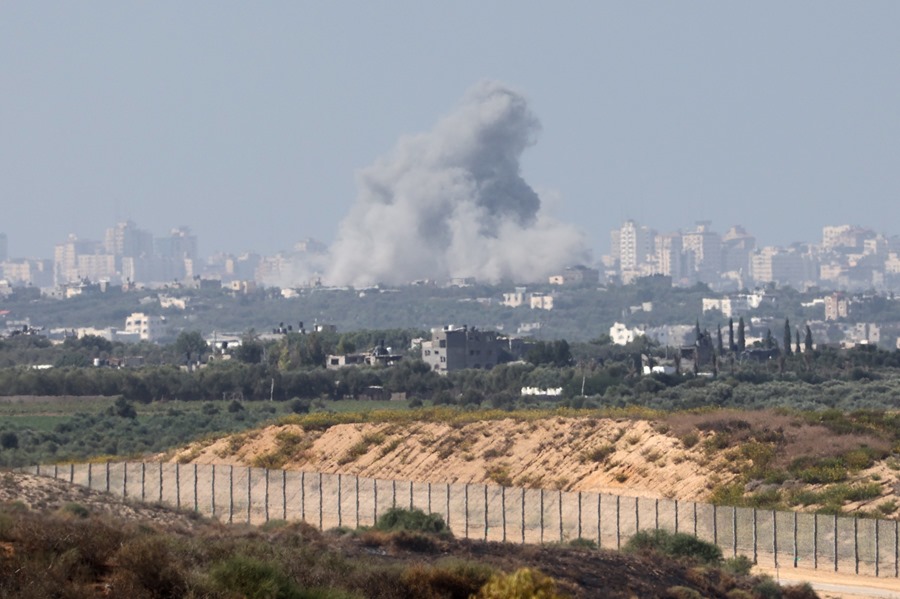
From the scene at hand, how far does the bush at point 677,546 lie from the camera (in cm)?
2419

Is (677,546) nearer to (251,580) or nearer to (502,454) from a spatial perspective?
(251,580)

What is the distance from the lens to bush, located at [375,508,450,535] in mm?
25156

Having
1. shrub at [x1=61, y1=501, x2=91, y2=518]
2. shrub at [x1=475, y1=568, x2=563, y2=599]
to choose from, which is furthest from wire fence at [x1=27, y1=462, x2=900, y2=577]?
shrub at [x1=475, y1=568, x2=563, y2=599]

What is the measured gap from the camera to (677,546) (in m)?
24.4

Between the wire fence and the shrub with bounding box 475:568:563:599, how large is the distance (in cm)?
901

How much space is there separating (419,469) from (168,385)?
1645 inches

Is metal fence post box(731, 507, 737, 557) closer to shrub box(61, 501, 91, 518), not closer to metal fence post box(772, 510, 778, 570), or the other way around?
metal fence post box(772, 510, 778, 570)

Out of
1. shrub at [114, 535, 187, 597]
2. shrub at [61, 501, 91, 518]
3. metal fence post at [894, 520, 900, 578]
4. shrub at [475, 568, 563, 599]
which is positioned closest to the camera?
shrub at [114, 535, 187, 597]

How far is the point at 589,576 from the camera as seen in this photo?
Answer: 66.6 feet

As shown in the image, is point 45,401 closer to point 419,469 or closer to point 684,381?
point 684,381

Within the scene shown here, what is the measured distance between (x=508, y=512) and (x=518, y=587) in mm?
11863

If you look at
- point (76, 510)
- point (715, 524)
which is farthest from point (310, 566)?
point (715, 524)

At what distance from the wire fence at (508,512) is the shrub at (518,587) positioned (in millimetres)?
9007

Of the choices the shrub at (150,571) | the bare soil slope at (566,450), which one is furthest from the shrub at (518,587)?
the bare soil slope at (566,450)
